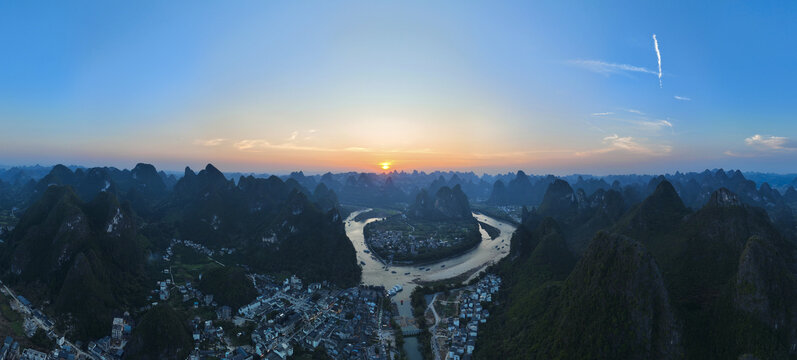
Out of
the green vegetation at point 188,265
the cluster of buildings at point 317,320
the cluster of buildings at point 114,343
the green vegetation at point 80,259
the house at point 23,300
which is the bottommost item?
the cluster of buildings at point 317,320

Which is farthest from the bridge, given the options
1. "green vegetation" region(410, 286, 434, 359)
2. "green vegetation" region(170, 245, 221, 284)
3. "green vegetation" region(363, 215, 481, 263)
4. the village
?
"green vegetation" region(170, 245, 221, 284)

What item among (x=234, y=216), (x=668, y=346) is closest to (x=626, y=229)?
(x=668, y=346)

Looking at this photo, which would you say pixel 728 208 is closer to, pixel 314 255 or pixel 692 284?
pixel 692 284

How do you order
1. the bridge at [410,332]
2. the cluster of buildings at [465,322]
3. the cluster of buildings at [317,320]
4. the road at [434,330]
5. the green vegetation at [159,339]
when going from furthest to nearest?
1. the bridge at [410,332]
2. the road at [434,330]
3. the cluster of buildings at [465,322]
4. the cluster of buildings at [317,320]
5. the green vegetation at [159,339]

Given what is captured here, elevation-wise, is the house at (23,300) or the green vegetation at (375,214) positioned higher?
the house at (23,300)

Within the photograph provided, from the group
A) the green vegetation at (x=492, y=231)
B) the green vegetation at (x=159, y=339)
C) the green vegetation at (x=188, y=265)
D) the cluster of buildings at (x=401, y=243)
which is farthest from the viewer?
the green vegetation at (x=492, y=231)

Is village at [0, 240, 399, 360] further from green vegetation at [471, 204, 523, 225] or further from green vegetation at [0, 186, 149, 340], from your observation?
green vegetation at [471, 204, 523, 225]

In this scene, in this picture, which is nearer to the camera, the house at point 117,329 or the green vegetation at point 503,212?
the house at point 117,329

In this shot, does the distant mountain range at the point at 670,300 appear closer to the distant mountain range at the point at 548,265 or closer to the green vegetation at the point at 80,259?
the distant mountain range at the point at 548,265

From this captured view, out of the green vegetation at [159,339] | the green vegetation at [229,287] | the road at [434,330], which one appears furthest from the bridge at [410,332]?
the green vegetation at [159,339]
